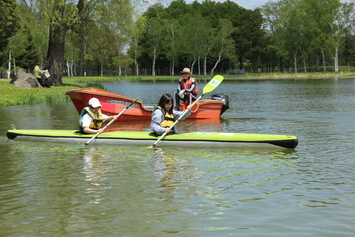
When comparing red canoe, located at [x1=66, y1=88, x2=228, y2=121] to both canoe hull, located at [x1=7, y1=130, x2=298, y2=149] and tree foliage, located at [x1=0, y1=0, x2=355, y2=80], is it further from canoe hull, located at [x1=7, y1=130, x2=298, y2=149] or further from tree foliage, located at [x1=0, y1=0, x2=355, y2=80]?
tree foliage, located at [x1=0, y1=0, x2=355, y2=80]

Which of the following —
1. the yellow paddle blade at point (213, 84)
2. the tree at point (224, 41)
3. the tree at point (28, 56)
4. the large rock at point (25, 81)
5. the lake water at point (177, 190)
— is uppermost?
the tree at point (224, 41)

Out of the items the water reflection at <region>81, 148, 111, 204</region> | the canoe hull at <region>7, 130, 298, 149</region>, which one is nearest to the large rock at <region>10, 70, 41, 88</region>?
the canoe hull at <region>7, 130, 298, 149</region>

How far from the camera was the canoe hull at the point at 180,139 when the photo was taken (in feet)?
35.1

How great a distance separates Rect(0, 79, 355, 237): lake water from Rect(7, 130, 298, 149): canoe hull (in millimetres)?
192

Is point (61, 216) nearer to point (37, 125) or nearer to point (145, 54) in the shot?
point (37, 125)

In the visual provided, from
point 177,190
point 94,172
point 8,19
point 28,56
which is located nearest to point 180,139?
point 94,172

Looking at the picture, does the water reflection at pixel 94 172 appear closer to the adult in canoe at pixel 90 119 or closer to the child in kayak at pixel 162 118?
the adult in canoe at pixel 90 119

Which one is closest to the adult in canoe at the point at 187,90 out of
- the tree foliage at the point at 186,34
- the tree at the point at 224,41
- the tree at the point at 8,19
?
the tree foliage at the point at 186,34

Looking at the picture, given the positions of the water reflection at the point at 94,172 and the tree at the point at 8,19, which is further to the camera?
the tree at the point at 8,19

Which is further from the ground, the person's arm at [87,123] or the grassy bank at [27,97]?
the grassy bank at [27,97]

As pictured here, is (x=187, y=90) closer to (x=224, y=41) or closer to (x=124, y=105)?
(x=124, y=105)

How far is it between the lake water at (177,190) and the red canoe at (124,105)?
4268 mm

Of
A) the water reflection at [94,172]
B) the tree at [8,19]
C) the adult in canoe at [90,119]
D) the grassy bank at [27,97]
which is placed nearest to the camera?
the water reflection at [94,172]

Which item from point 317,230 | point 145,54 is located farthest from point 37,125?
point 145,54
